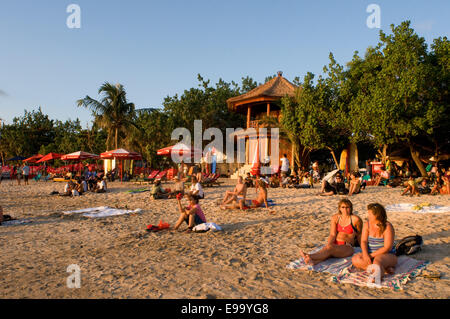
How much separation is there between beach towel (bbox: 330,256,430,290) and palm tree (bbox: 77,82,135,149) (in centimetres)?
2306

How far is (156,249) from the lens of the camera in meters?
5.09

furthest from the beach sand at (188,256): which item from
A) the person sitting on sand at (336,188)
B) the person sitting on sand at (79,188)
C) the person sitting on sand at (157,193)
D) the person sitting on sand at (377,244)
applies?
the person sitting on sand at (79,188)

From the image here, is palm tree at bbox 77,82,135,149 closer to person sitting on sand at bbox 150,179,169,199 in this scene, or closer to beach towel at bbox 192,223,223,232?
person sitting on sand at bbox 150,179,169,199

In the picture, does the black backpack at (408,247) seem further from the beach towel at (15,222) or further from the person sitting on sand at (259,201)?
the beach towel at (15,222)

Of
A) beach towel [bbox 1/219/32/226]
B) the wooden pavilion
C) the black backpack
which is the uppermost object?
the wooden pavilion

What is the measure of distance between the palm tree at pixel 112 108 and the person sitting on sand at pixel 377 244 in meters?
23.0

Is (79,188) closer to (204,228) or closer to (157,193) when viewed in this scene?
(157,193)

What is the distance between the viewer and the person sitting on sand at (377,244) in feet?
12.1

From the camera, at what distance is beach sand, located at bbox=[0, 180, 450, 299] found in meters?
3.33

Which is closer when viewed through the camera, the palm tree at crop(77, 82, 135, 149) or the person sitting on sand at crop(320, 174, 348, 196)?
the person sitting on sand at crop(320, 174, 348, 196)

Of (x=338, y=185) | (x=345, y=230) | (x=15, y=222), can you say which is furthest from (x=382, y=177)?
(x=15, y=222)

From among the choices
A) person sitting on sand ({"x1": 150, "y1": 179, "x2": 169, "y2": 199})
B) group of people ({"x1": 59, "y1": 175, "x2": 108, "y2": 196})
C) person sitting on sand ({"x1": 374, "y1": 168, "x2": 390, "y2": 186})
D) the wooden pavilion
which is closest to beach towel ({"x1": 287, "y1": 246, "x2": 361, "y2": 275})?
person sitting on sand ({"x1": 150, "y1": 179, "x2": 169, "y2": 199})

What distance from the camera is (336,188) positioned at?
37.1 ft
